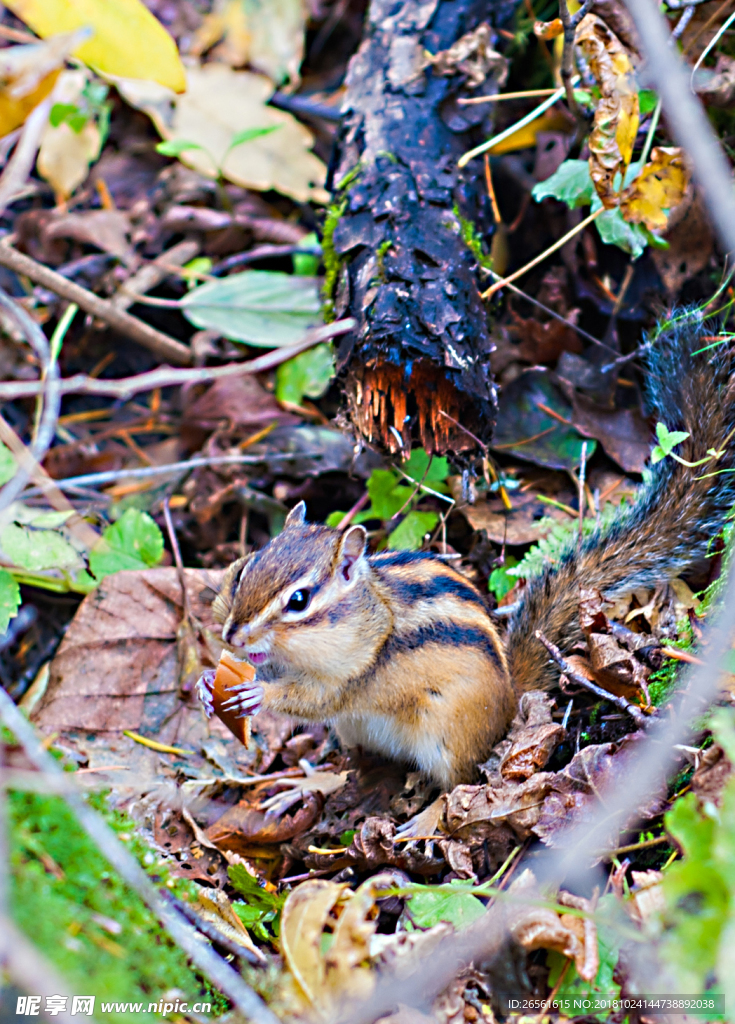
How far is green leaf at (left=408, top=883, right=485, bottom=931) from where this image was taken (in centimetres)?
229

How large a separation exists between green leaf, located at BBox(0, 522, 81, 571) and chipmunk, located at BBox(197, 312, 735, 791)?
2.97 feet

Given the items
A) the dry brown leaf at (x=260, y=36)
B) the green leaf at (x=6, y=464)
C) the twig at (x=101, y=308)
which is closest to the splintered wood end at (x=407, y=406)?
the green leaf at (x=6, y=464)

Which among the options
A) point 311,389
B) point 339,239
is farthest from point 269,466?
point 339,239

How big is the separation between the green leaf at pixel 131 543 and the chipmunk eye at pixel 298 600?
1333 mm

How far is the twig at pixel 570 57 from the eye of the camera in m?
3.27

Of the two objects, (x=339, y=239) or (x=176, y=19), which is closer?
(x=339, y=239)

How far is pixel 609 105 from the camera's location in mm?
3262

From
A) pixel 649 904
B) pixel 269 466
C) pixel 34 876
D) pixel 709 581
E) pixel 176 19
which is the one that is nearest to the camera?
pixel 34 876

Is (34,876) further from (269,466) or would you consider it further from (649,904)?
(269,466)

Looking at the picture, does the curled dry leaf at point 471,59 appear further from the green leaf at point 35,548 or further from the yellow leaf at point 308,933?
the yellow leaf at point 308,933

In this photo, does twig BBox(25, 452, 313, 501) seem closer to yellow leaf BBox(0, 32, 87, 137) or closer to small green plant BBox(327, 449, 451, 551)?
A: small green plant BBox(327, 449, 451, 551)

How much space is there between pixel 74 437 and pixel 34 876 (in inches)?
137

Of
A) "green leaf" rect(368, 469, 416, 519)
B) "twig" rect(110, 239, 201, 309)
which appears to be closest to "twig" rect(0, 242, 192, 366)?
"twig" rect(110, 239, 201, 309)

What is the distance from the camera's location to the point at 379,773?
339 cm
